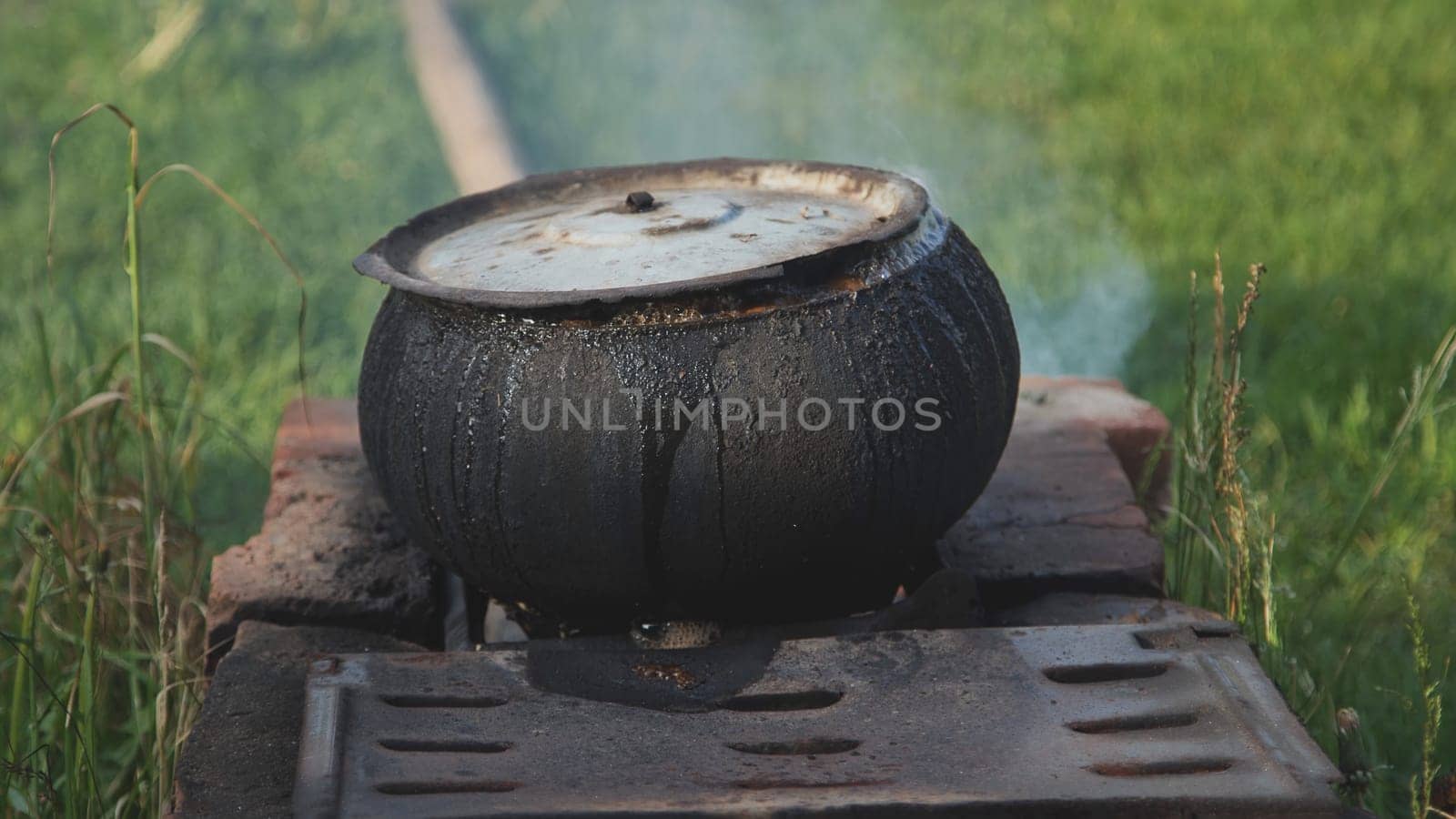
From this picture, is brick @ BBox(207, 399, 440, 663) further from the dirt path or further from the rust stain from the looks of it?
the dirt path

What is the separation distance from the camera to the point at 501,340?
215 centimetres

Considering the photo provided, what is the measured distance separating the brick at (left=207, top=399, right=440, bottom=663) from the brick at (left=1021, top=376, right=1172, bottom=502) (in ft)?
5.01

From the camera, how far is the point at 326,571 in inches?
103

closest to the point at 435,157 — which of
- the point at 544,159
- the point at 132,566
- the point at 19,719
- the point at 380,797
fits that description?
the point at 544,159

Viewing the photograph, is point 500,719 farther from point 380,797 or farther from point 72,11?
point 72,11

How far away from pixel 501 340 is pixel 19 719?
1.08m

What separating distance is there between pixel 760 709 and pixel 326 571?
954mm

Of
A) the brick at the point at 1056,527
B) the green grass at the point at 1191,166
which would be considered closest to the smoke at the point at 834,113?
the green grass at the point at 1191,166

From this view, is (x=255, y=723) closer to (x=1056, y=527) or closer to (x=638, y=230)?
(x=638, y=230)

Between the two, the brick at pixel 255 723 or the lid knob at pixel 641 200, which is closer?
the brick at pixel 255 723

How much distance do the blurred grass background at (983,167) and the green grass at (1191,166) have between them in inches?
0.6

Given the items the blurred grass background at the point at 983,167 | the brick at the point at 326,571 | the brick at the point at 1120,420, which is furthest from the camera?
the blurred grass background at the point at 983,167

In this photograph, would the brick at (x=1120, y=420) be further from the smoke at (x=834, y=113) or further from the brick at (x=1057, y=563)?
the smoke at (x=834, y=113)

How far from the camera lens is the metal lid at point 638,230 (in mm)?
2154
